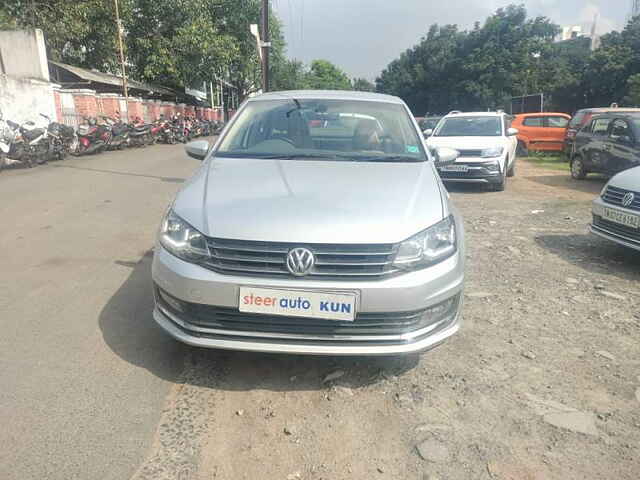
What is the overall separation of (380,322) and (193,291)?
96cm

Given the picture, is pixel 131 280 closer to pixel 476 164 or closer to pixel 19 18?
pixel 476 164

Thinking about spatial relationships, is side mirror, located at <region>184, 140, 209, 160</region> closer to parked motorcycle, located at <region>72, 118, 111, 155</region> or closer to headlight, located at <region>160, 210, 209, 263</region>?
headlight, located at <region>160, 210, 209, 263</region>

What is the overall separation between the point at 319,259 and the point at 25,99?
15943mm

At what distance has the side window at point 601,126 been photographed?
10427mm

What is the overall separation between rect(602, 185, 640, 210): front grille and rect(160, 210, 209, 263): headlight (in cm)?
446

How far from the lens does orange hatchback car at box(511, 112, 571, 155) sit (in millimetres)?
17667

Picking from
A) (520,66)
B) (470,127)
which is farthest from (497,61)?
(470,127)

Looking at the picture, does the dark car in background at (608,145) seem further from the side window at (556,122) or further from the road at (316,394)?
the side window at (556,122)

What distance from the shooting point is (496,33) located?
40.7 metres

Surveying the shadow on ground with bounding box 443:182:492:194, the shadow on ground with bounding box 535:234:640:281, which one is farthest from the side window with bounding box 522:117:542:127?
the shadow on ground with bounding box 535:234:640:281

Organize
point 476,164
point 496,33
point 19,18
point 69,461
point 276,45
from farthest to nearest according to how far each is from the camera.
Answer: point 276,45 < point 496,33 < point 19,18 < point 476,164 < point 69,461

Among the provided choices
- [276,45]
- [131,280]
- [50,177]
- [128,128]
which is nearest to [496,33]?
[276,45]

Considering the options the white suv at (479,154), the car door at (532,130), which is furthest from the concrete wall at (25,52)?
the car door at (532,130)

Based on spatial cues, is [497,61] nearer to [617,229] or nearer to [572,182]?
[572,182]
